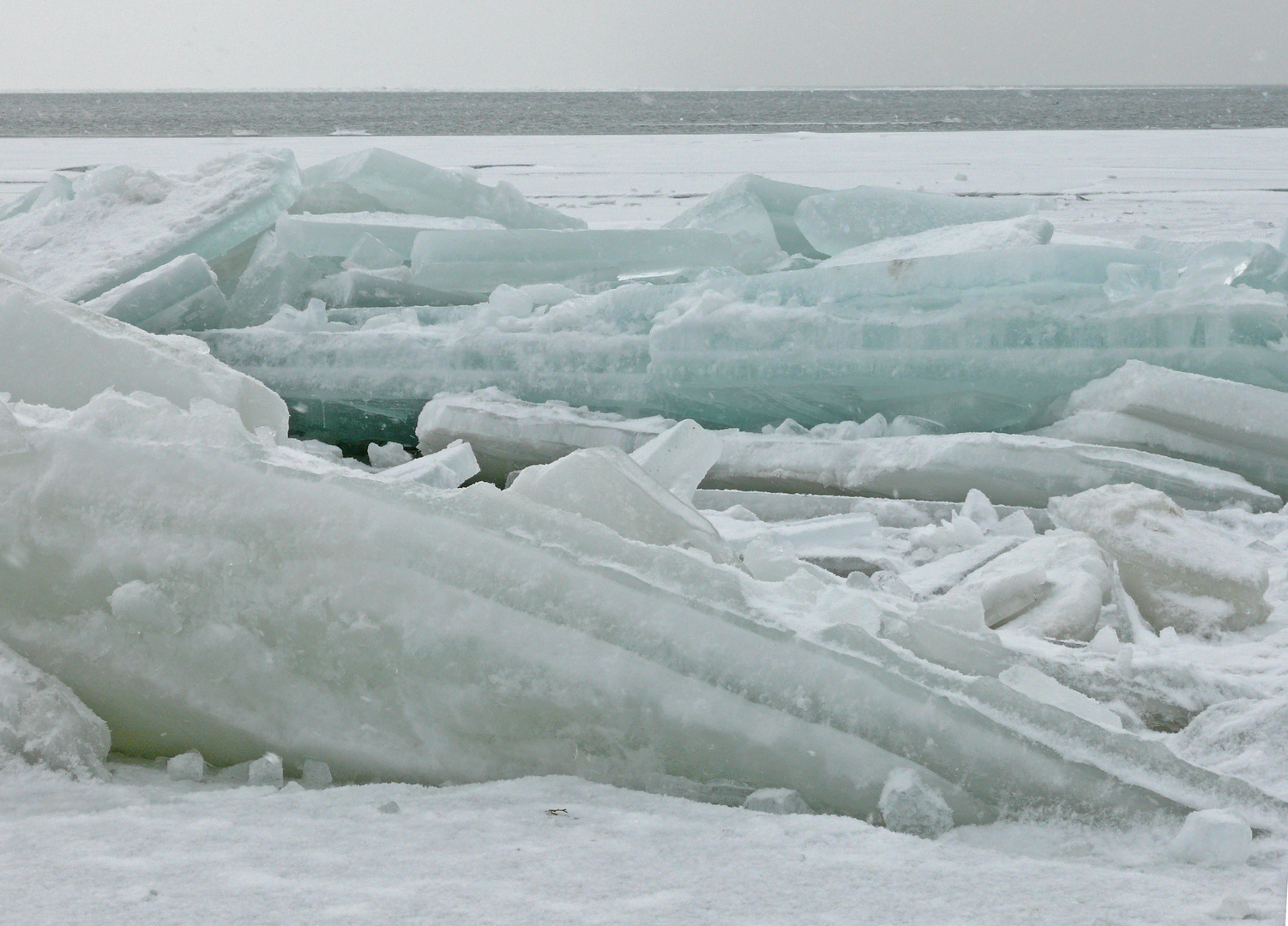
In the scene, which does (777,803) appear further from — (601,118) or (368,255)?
(601,118)

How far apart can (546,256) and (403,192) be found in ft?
3.93

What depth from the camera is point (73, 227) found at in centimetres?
378

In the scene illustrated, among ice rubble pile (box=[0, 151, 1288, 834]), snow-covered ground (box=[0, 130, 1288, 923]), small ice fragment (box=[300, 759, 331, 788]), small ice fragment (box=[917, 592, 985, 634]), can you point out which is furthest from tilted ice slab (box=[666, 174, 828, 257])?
small ice fragment (box=[300, 759, 331, 788])

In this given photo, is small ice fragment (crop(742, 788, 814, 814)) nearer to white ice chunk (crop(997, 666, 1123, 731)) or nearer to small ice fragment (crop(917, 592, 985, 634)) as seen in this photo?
white ice chunk (crop(997, 666, 1123, 731))

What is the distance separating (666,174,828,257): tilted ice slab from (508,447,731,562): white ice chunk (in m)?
2.97

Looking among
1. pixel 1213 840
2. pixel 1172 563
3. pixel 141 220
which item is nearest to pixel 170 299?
pixel 141 220

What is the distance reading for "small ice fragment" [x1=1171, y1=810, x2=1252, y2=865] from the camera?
1.03 m

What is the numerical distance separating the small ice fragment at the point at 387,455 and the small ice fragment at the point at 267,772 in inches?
69.3

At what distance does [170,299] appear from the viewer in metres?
3.24

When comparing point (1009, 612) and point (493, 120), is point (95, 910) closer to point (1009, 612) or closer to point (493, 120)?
point (1009, 612)

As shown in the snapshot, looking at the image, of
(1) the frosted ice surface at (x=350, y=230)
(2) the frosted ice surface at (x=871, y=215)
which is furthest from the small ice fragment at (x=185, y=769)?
(2) the frosted ice surface at (x=871, y=215)

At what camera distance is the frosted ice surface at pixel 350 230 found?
3.83m

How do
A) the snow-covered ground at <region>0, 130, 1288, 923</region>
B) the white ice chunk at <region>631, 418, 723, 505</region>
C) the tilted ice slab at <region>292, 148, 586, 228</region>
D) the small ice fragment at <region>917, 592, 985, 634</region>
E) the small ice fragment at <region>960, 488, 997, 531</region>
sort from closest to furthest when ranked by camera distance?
the snow-covered ground at <region>0, 130, 1288, 923</region> → the small ice fragment at <region>917, 592, 985, 634</region> → the white ice chunk at <region>631, 418, 723, 505</region> → the small ice fragment at <region>960, 488, 997, 531</region> → the tilted ice slab at <region>292, 148, 586, 228</region>

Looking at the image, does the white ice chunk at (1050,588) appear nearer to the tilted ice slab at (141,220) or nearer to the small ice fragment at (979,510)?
the small ice fragment at (979,510)
